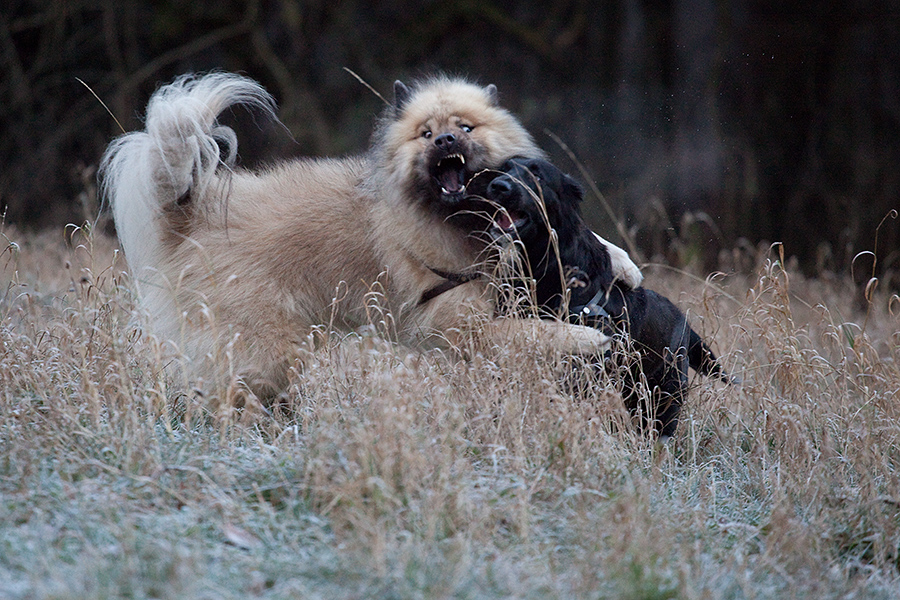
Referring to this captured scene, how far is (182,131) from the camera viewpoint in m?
3.71

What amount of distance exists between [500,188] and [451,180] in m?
0.40

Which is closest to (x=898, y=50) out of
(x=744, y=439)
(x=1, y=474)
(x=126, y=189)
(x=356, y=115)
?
(x=356, y=115)

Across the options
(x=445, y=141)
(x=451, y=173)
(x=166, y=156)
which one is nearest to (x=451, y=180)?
(x=451, y=173)

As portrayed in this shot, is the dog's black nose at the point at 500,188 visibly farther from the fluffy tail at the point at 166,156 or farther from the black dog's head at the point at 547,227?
the fluffy tail at the point at 166,156

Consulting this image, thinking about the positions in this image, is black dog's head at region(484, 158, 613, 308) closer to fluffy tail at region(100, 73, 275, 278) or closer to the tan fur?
the tan fur

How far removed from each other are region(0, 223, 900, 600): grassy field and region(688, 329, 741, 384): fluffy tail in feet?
0.29

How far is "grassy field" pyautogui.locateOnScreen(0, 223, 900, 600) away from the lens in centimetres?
219

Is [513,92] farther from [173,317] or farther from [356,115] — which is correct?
[173,317]

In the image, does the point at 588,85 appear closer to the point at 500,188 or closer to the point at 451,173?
the point at 451,173

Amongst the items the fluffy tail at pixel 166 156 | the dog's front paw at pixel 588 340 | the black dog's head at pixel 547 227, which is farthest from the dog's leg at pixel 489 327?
the fluffy tail at pixel 166 156

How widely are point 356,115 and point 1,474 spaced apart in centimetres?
989

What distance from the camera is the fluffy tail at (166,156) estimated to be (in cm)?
372

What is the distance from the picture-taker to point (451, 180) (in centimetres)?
393

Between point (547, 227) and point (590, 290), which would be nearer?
point (547, 227)
